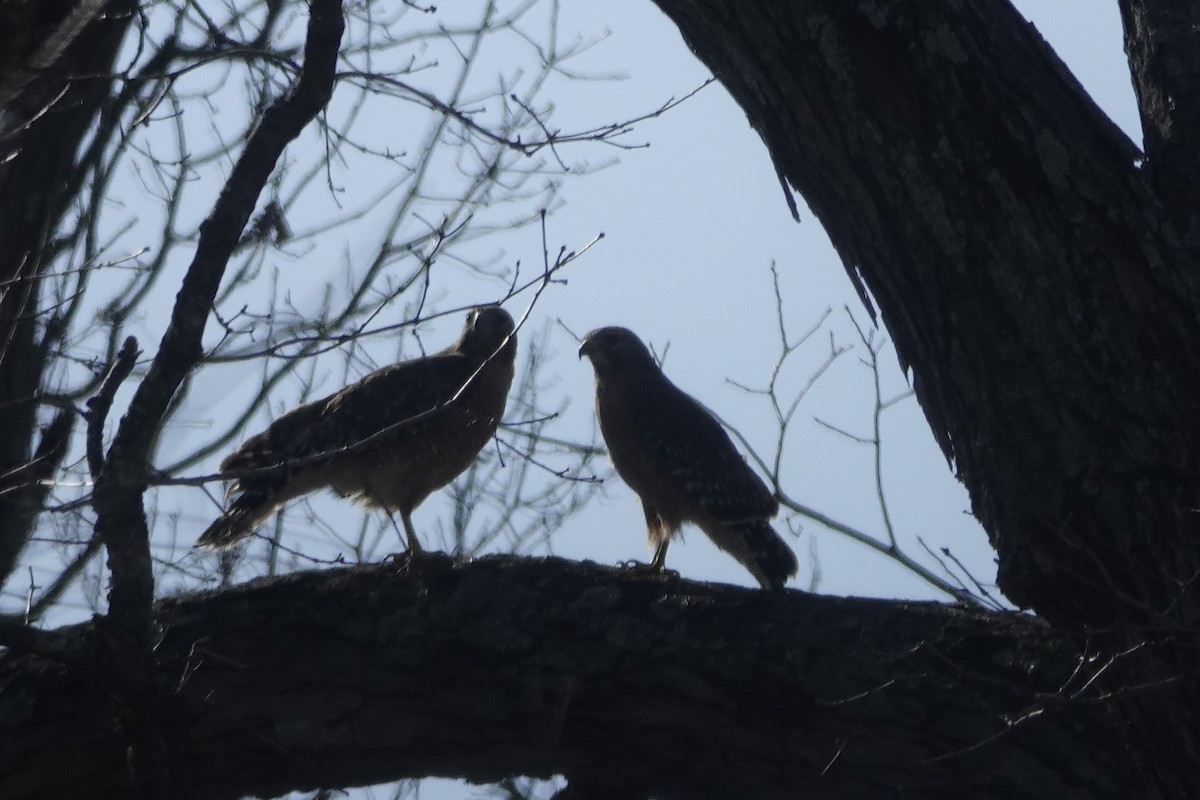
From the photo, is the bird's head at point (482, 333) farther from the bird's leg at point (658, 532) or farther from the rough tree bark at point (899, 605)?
the rough tree bark at point (899, 605)

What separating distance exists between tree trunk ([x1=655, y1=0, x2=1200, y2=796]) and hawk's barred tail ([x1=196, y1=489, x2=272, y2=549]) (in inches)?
127

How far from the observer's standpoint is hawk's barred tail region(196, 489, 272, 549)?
5.12m

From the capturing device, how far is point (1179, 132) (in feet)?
8.34

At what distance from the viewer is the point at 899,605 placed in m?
3.02

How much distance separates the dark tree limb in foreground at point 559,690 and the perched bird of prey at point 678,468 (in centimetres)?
252

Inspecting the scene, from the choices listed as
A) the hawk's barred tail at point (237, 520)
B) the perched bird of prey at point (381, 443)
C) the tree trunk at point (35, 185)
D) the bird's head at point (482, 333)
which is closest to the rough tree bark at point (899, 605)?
the tree trunk at point (35, 185)

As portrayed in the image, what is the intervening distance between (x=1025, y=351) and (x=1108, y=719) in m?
0.78

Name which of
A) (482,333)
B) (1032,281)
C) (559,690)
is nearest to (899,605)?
(559,690)

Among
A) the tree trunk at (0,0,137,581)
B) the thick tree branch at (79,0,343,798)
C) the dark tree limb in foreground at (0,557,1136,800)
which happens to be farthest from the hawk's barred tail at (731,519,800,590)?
the thick tree branch at (79,0,343,798)

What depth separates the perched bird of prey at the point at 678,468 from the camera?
5.83 meters

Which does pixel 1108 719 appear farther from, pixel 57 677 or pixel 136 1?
pixel 136 1

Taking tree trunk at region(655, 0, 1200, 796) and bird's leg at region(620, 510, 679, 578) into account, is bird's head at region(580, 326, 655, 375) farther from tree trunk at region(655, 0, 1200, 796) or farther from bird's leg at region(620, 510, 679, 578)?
tree trunk at region(655, 0, 1200, 796)

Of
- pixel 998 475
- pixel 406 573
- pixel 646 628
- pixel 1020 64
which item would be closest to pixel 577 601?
pixel 646 628

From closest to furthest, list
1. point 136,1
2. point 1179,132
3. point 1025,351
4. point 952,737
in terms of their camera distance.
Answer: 1. point 1025,351
2. point 1179,132
3. point 952,737
4. point 136,1
